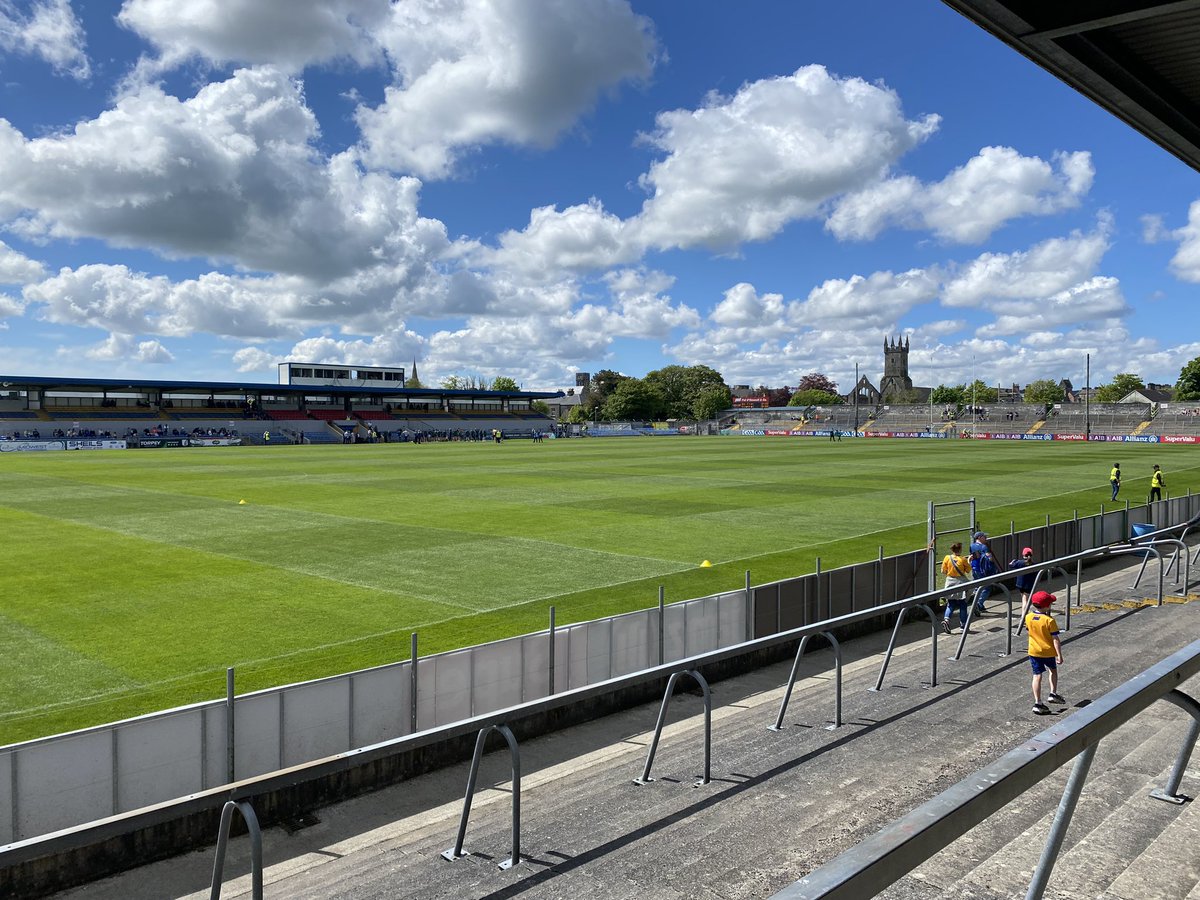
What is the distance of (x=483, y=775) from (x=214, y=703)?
2.97 metres

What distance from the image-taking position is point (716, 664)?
13008 mm

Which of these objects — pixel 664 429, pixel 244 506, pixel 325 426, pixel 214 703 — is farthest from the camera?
pixel 664 429

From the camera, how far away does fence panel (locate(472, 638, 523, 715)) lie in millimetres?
10875

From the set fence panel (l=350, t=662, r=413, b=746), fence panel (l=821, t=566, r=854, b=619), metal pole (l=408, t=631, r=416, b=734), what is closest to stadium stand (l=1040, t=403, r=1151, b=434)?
fence panel (l=821, t=566, r=854, b=619)

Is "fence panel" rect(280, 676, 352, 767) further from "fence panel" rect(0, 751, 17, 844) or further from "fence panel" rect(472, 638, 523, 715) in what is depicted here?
"fence panel" rect(0, 751, 17, 844)

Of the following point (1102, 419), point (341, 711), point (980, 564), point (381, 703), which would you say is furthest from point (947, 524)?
point (1102, 419)

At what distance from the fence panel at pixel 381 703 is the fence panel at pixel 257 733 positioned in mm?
878

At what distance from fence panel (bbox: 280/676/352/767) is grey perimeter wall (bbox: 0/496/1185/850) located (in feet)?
0.04

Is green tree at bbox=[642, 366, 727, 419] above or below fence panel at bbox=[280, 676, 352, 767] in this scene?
above

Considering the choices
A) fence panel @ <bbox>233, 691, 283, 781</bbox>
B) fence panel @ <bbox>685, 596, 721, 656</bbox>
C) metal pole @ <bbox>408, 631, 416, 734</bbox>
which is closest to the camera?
fence panel @ <bbox>233, 691, 283, 781</bbox>

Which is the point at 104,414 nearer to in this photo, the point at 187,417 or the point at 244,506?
the point at 187,417

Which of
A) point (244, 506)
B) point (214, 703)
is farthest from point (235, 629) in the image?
point (244, 506)

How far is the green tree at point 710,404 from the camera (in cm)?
16400

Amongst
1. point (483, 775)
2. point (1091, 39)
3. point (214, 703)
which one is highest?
point (1091, 39)
